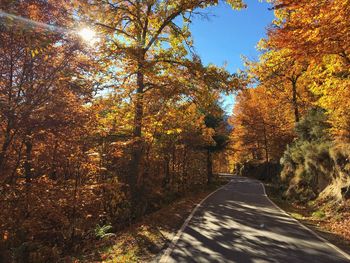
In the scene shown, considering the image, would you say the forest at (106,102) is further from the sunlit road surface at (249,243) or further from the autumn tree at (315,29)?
the sunlit road surface at (249,243)

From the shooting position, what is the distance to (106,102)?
12539 millimetres

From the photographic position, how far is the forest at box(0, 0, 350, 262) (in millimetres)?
6707

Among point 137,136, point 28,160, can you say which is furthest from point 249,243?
point 137,136

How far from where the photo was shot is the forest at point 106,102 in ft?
22.0

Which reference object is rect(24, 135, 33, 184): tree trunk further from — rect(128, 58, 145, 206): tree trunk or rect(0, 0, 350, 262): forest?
rect(128, 58, 145, 206): tree trunk

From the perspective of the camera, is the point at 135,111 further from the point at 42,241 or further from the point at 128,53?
the point at 42,241

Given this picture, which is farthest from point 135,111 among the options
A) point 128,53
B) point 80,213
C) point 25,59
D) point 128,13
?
point 25,59

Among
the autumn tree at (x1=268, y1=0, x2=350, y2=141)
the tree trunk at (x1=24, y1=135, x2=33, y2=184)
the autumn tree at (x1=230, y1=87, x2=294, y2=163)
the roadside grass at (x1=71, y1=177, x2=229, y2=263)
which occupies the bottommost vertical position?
the roadside grass at (x1=71, y1=177, x2=229, y2=263)

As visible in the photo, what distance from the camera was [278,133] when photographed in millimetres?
39188

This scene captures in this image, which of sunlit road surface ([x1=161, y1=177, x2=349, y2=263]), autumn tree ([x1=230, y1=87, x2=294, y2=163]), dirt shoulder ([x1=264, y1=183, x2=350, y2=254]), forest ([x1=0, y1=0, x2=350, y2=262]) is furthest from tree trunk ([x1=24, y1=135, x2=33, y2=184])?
autumn tree ([x1=230, y1=87, x2=294, y2=163])

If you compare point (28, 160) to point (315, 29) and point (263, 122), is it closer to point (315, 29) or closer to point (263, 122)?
point (315, 29)

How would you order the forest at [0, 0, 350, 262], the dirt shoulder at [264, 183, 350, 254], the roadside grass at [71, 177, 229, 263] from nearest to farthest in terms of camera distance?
1. the forest at [0, 0, 350, 262]
2. the roadside grass at [71, 177, 229, 263]
3. the dirt shoulder at [264, 183, 350, 254]

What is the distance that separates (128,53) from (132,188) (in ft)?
20.6

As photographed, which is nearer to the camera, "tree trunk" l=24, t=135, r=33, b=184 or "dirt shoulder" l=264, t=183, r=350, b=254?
"tree trunk" l=24, t=135, r=33, b=184
